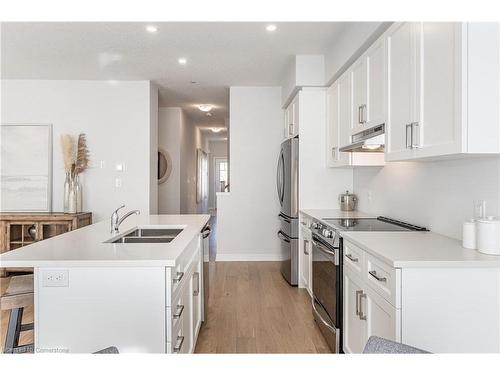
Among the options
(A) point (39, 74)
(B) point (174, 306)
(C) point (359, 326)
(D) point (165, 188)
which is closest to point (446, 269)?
(C) point (359, 326)

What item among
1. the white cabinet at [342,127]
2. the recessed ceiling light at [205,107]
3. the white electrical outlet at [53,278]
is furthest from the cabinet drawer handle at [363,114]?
the recessed ceiling light at [205,107]

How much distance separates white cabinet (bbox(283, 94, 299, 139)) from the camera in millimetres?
4168

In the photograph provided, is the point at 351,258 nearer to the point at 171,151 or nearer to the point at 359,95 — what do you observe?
the point at 359,95

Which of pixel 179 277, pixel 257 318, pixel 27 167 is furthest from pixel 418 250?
pixel 27 167

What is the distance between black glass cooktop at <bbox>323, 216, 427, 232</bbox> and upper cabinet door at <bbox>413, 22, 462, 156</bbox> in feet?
2.30

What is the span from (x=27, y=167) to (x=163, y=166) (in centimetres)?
218

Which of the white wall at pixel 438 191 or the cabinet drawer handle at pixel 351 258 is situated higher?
the white wall at pixel 438 191

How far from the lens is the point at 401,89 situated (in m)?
2.14

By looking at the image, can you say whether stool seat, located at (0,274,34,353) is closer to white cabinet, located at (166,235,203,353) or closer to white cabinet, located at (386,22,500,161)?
white cabinet, located at (166,235,203,353)

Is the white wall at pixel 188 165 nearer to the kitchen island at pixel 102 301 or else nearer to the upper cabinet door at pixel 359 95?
the upper cabinet door at pixel 359 95

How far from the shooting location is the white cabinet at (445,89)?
5.00 feet

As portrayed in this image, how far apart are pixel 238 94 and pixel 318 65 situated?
Result: 1556 mm

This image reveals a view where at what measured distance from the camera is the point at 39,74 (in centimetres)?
462

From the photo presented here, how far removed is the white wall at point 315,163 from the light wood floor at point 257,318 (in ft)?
3.32
